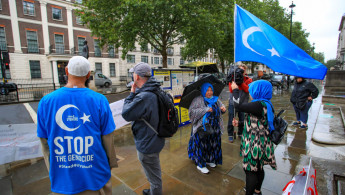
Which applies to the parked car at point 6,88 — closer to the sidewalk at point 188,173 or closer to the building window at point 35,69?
the building window at point 35,69

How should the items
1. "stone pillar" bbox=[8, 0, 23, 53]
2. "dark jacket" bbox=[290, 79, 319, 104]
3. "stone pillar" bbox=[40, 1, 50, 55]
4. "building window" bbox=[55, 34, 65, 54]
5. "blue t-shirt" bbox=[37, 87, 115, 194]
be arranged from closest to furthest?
"blue t-shirt" bbox=[37, 87, 115, 194] < "dark jacket" bbox=[290, 79, 319, 104] < "stone pillar" bbox=[8, 0, 23, 53] < "stone pillar" bbox=[40, 1, 50, 55] < "building window" bbox=[55, 34, 65, 54]

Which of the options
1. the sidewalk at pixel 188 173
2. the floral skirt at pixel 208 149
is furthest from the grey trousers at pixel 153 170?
the floral skirt at pixel 208 149

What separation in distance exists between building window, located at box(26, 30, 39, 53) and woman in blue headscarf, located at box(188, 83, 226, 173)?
29.5 m

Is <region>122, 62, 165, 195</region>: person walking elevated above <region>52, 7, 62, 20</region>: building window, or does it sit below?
Result: below

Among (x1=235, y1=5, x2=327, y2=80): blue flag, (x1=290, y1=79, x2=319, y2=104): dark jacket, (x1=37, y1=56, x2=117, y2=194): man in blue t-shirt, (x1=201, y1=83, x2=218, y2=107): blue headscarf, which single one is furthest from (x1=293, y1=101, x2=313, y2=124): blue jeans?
(x1=37, y1=56, x2=117, y2=194): man in blue t-shirt

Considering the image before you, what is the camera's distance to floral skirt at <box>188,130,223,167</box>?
3334mm

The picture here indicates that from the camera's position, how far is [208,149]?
11.1ft

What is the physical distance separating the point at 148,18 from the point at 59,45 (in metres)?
21.4

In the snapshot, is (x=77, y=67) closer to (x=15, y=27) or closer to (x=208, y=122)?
(x=208, y=122)

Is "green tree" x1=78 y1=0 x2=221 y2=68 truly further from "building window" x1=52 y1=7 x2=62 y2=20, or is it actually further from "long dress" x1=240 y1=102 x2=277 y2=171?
"building window" x1=52 y1=7 x2=62 y2=20

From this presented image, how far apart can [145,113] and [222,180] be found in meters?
1.90

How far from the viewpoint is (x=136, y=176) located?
327 centimetres

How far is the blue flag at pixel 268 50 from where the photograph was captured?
8.87 ft

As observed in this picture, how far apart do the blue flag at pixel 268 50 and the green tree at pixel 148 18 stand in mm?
9350
